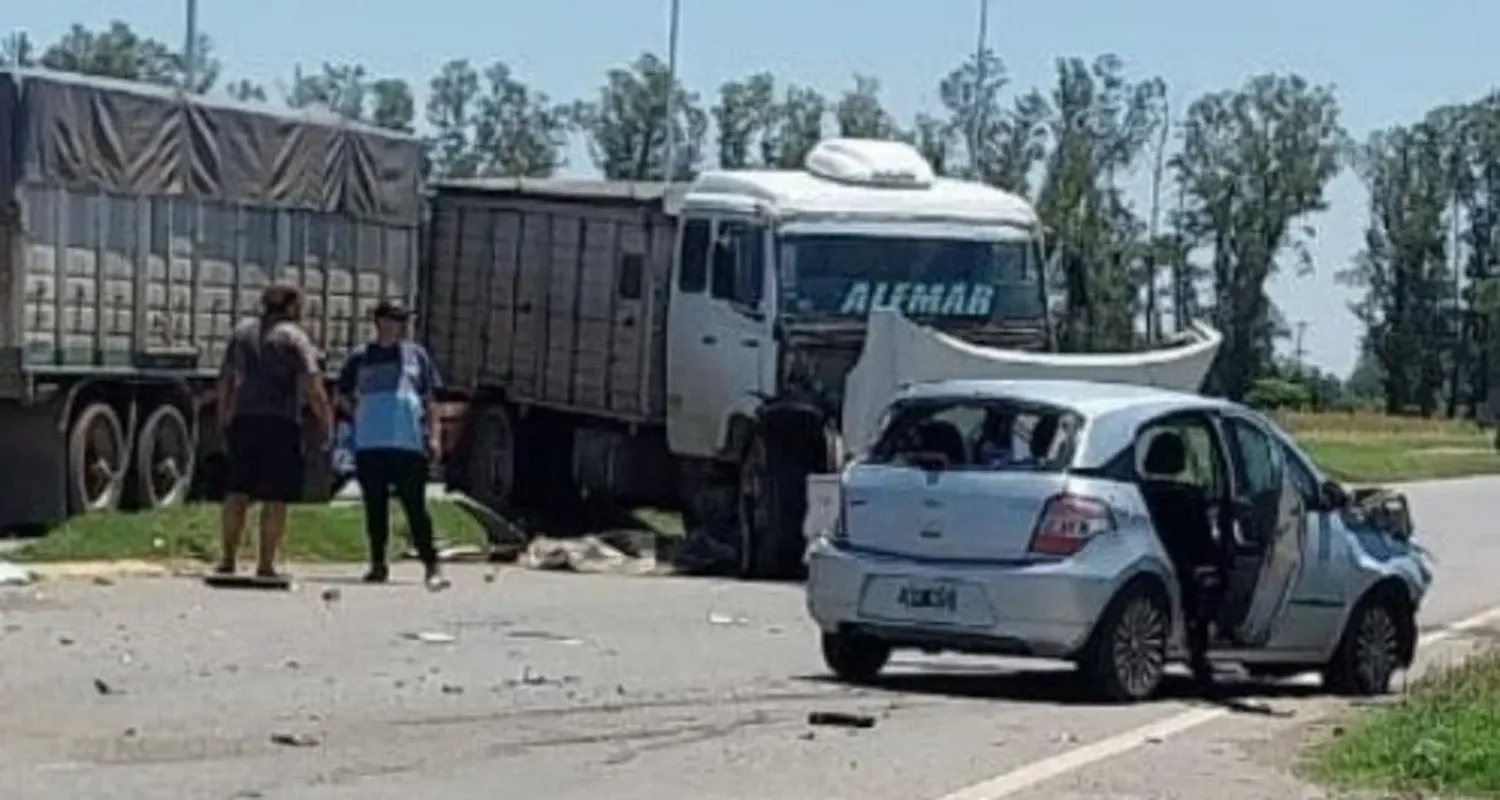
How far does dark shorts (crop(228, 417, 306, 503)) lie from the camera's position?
23.4 meters

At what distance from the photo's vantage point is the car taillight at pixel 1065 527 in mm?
17547

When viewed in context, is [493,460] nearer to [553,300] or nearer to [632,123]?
[553,300]

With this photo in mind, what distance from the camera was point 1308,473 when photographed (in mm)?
19016

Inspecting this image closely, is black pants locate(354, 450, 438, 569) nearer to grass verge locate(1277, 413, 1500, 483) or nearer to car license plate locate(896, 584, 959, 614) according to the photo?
car license plate locate(896, 584, 959, 614)

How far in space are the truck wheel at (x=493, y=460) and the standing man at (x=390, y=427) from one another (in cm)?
772

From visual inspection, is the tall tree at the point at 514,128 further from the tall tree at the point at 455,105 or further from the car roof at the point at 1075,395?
the car roof at the point at 1075,395

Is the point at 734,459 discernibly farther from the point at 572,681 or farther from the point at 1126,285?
A: the point at 1126,285

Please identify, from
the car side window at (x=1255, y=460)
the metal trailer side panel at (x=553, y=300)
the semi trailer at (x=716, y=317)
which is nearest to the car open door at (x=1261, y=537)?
the car side window at (x=1255, y=460)

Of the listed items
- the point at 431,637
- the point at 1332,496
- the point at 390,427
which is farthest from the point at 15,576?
the point at 1332,496

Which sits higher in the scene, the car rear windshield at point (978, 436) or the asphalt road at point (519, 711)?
the car rear windshield at point (978, 436)

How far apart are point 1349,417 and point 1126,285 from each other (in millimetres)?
7510

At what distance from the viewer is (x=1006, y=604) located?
17547mm

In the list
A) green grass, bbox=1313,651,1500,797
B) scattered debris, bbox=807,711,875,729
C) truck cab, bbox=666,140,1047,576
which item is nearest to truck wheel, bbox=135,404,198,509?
truck cab, bbox=666,140,1047,576

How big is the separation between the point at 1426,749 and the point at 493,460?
18.7m
